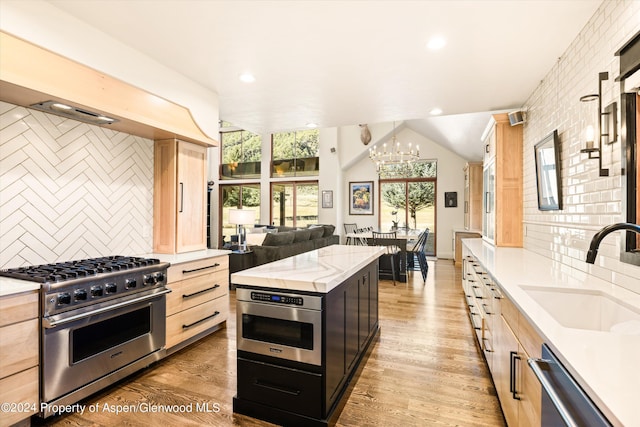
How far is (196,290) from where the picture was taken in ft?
10.2

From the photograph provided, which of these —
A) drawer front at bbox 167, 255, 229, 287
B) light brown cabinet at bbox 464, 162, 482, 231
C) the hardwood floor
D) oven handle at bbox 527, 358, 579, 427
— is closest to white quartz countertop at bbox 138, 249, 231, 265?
drawer front at bbox 167, 255, 229, 287

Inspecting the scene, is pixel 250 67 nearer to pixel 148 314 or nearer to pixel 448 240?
pixel 148 314

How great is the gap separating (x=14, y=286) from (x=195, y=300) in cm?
143

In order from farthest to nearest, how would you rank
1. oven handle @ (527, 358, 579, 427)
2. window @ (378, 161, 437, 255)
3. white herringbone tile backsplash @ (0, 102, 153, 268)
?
window @ (378, 161, 437, 255), white herringbone tile backsplash @ (0, 102, 153, 268), oven handle @ (527, 358, 579, 427)

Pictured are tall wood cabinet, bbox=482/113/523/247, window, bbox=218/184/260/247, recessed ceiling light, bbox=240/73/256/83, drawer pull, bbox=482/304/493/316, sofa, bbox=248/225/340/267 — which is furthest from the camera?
window, bbox=218/184/260/247

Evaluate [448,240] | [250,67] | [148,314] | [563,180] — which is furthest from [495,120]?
[448,240]

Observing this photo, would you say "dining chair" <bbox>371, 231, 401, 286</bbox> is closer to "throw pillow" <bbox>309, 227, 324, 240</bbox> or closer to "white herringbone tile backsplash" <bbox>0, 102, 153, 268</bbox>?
"throw pillow" <bbox>309, 227, 324, 240</bbox>

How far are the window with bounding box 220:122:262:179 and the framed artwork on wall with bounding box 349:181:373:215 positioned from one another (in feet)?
10.3

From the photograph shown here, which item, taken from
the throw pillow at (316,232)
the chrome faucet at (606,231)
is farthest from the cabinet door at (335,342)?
the throw pillow at (316,232)

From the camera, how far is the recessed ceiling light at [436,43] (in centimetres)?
251

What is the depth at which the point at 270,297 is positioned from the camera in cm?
199

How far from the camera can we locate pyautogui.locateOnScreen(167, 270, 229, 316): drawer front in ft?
9.36

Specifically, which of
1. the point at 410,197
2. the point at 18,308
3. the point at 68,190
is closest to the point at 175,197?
the point at 68,190

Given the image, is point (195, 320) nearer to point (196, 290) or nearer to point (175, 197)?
point (196, 290)
